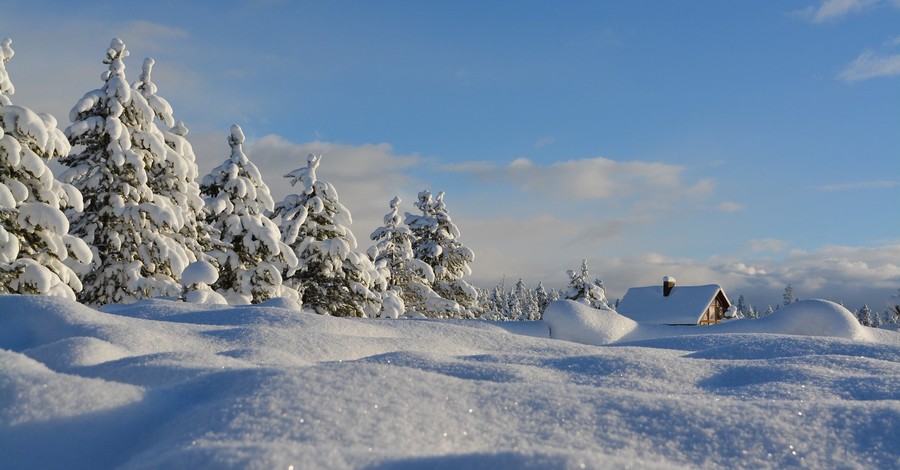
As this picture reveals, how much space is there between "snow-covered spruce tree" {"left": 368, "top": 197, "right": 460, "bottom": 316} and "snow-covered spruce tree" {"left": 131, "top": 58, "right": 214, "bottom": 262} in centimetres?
999

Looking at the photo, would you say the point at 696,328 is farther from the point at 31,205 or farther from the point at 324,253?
the point at 324,253

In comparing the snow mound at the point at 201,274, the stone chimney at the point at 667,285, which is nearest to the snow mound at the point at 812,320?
the snow mound at the point at 201,274

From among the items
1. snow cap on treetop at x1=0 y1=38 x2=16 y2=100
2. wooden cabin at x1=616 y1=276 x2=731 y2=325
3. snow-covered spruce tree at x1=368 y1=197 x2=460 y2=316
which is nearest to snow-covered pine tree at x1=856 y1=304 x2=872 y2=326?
wooden cabin at x1=616 y1=276 x2=731 y2=325

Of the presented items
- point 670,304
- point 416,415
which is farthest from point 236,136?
point 670,304

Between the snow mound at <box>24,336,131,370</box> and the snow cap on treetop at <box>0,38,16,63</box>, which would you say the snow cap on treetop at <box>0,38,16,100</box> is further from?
the snow mound at <box>24,336,131,370</box>

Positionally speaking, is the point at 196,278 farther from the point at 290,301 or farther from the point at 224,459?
the point at 224,459

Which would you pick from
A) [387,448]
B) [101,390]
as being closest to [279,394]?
[387,448]

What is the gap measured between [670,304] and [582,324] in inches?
1273

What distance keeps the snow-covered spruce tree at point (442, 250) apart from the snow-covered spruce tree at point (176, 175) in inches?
510

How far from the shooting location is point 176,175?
17766 millimetres

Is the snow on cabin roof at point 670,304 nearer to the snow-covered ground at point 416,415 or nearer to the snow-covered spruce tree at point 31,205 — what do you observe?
the snow-covered spruce tree at point 31,205

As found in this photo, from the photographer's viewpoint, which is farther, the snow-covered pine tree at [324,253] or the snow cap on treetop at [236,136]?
the snow-covered pine tree at [324,253]

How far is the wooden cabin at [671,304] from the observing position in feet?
123

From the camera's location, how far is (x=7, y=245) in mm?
12484
